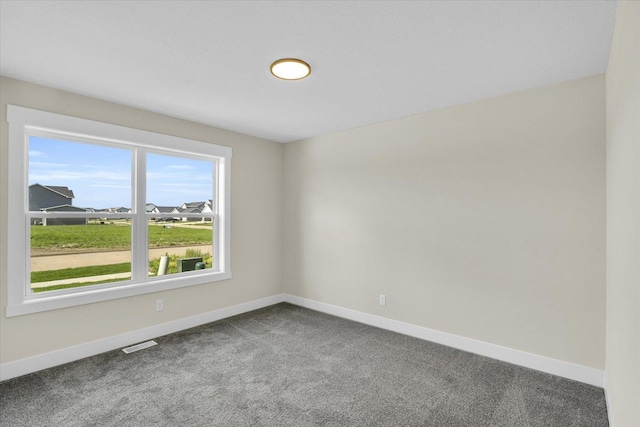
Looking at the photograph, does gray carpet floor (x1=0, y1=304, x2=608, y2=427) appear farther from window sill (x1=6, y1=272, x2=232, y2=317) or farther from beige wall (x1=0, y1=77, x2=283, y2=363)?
window sill (x1=6, y1=272, x2=232, y2=317)

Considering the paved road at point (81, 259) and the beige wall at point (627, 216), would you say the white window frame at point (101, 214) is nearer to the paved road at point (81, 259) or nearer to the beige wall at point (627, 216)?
the paved road at point (81, 259)

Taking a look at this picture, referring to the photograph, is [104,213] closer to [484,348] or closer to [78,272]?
[78,272]

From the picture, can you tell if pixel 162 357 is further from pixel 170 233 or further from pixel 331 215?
pixel 331 215

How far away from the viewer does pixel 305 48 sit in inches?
86.5

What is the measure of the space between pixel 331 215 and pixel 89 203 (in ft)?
9.03

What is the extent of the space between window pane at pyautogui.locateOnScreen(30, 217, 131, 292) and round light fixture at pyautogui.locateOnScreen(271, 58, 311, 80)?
2349 millimetres

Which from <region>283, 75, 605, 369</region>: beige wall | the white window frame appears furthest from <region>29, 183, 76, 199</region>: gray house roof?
<region>283, 75, 605, 369</region>: beige wall

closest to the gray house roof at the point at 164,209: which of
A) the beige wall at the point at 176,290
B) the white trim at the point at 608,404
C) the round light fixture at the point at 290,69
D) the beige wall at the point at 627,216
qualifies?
the beige wall at the point at 176,290

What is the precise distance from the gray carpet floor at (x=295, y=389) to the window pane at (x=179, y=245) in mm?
905

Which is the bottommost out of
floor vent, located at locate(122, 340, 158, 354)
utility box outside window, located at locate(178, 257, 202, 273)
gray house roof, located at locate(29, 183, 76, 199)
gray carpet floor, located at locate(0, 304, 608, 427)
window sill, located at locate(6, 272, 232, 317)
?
gray carpet floor, located at locate(0, 304, 608, 427)

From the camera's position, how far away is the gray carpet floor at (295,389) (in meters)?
2.18

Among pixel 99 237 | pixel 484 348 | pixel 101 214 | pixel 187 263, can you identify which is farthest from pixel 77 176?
pixel 484 348

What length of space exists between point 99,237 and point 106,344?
1.06 metres

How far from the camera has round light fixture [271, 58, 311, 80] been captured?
2.37 metres
